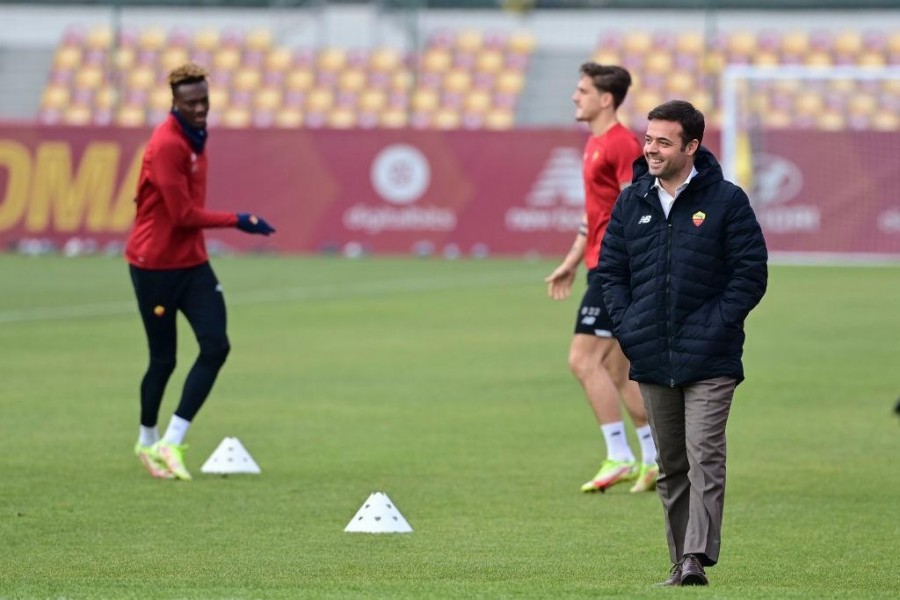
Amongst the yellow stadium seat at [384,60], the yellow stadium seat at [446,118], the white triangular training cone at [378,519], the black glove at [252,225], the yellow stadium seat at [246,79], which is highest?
the black glove at [252,225]

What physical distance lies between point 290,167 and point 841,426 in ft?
67.5

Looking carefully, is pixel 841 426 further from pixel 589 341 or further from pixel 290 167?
pixel 290 167

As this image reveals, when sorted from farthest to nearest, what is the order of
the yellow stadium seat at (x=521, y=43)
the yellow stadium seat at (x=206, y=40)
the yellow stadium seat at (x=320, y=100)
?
1. the yellow stadium seat at (x=206, y=40)
2. the yellow stadium seat at (x=521, y=43)
3. the yellow stadium seat at (x=320, y=100)

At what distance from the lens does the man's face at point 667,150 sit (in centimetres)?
699

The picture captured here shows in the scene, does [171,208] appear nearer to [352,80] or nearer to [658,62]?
[352,80]

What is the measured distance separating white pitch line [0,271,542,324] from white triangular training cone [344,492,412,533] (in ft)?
42.3

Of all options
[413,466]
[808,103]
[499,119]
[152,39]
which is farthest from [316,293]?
[152,39]

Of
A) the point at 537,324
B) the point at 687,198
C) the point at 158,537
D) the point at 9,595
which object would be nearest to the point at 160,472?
the point at 158,537

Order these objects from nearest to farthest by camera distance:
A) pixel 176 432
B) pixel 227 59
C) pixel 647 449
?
pixel 647 449
pixel 176 432
pixel 227 59

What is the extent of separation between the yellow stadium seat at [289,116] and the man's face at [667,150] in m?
31.9

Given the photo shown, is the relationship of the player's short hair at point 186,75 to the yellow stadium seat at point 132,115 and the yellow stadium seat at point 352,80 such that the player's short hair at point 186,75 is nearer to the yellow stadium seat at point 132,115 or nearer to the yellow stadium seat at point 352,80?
the yellow stadium seat at point 132,115

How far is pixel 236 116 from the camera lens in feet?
129

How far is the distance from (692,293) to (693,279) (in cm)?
5

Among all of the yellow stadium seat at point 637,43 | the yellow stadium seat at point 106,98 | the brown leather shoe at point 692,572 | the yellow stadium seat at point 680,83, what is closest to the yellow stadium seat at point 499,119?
the yellow stadium seat at point 637,43
